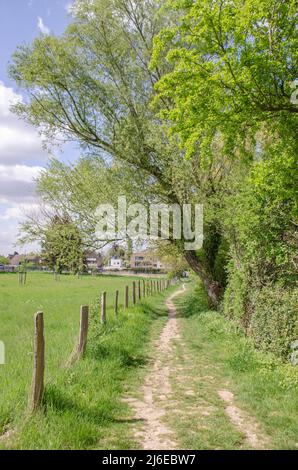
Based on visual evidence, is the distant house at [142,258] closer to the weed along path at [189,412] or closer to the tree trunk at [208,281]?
the tree trunk at [208,281]

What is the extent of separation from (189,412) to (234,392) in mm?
1590

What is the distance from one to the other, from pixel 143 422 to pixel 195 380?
2859mm

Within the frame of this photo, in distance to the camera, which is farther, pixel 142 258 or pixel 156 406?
pixel 142 258

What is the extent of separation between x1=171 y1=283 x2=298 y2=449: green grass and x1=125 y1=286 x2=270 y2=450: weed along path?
2 centimetres

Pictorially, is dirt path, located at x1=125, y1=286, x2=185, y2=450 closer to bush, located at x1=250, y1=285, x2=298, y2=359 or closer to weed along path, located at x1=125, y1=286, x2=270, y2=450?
weed along path, located at x1=125, y1=286, x2=270, y2=450

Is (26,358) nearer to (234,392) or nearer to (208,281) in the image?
(234,392)

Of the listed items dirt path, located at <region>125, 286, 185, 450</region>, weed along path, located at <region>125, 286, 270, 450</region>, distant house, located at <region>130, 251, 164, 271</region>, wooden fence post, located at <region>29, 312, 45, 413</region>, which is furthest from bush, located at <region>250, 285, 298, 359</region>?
distant house, located at <region>130, 251, 164, 271</region>

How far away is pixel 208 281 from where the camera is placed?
20469 mm

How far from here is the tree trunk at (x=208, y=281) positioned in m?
20.0

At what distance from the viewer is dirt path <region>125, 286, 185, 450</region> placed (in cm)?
551

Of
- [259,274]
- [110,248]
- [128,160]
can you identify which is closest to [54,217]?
[110,248]

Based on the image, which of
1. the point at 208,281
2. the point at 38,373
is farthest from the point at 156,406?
the point at 208,281
